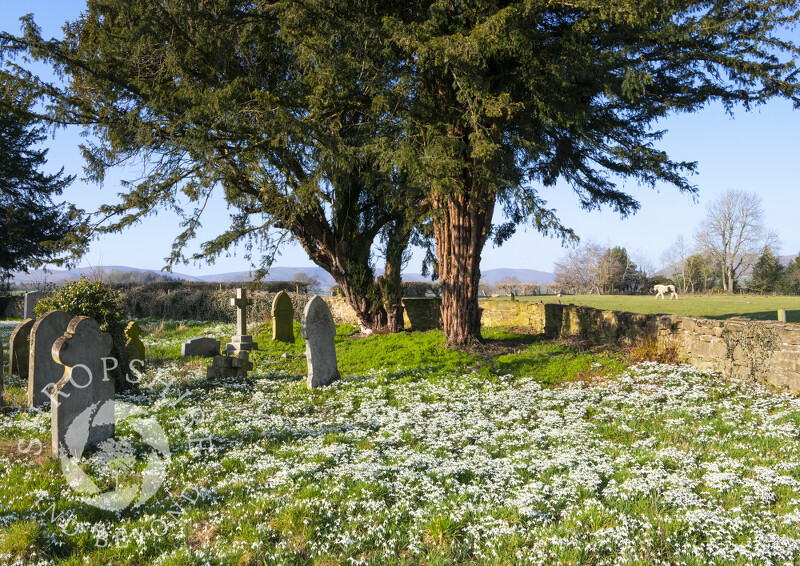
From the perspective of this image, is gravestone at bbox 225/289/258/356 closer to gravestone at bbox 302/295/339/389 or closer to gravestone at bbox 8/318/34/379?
gravestone at bbox 302/295/339/389

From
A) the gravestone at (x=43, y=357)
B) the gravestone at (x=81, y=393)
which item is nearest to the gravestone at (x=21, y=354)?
the gravestone at (x=43, y=357)

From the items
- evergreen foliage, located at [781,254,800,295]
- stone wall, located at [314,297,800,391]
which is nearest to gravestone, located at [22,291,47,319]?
stone wall, located at [314,297,800,391]

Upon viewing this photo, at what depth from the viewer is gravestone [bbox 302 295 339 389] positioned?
1022cm

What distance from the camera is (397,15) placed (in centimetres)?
1333

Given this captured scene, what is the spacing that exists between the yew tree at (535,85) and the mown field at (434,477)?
4269 millimetres

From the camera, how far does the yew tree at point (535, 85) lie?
10320 millimetres

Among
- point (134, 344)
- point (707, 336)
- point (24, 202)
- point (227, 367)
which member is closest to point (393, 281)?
point (227, 367)

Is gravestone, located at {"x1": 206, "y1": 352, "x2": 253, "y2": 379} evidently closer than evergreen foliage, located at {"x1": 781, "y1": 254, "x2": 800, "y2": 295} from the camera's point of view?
Yes

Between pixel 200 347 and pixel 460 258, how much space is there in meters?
7.08

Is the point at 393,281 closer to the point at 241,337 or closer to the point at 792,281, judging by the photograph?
the point at 241,337

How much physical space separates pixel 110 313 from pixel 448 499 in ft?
24.9

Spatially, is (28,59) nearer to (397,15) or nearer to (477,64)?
(397,15)

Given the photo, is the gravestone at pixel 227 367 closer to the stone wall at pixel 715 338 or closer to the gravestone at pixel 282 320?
the gravestone at pixel 282 320

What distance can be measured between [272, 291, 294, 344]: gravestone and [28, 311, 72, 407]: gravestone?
7.79 m
